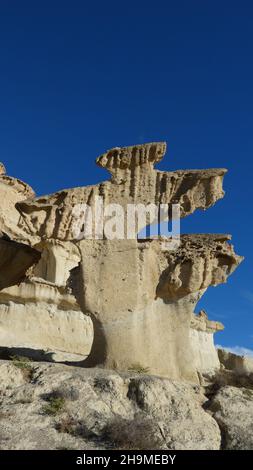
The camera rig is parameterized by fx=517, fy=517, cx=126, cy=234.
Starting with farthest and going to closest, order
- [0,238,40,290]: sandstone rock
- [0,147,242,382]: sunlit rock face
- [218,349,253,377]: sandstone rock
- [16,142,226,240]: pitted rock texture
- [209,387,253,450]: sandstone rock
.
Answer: [218,349,253,377]: sandstone rock < [0,238,40,290]: sandstone rock < [16,142,226,240]: pitted rock texture < [0,147,242,382]: sunlit rock face < [209,387,253,450]: sandstone rock

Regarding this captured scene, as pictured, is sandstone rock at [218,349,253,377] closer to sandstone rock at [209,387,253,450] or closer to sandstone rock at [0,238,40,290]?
sandstone rock at [0,238,40,290]

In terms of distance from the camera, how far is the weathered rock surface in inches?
336

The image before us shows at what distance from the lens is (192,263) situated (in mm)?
14219

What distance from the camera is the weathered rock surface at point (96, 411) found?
8547 mm

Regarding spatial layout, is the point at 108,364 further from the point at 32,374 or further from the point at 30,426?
the point at 30,426

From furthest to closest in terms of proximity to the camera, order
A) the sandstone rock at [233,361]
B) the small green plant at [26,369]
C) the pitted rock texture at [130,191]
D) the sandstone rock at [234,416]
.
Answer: the sandstone rock at [233,361] → the pitted rock texture at [130,191] → the small green plant at [26,369] → the sandstone rock at [234,416]

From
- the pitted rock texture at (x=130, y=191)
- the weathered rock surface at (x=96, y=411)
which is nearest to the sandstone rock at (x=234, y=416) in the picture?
the weathered rock surface at (x=96, y=411)

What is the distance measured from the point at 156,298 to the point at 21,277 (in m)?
5.77

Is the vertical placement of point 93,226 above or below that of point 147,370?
above

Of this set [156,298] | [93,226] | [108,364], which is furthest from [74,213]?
[108,364]

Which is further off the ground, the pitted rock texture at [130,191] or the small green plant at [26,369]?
the pitted rock texture at [130,191]

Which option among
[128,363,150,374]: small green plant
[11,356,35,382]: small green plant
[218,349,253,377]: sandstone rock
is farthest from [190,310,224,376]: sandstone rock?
[11,356,35,382]: small green plant

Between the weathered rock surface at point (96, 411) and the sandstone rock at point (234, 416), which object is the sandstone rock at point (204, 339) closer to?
the sandstone rock at point (234, 416)

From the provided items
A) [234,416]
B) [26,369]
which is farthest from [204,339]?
[234,416]
